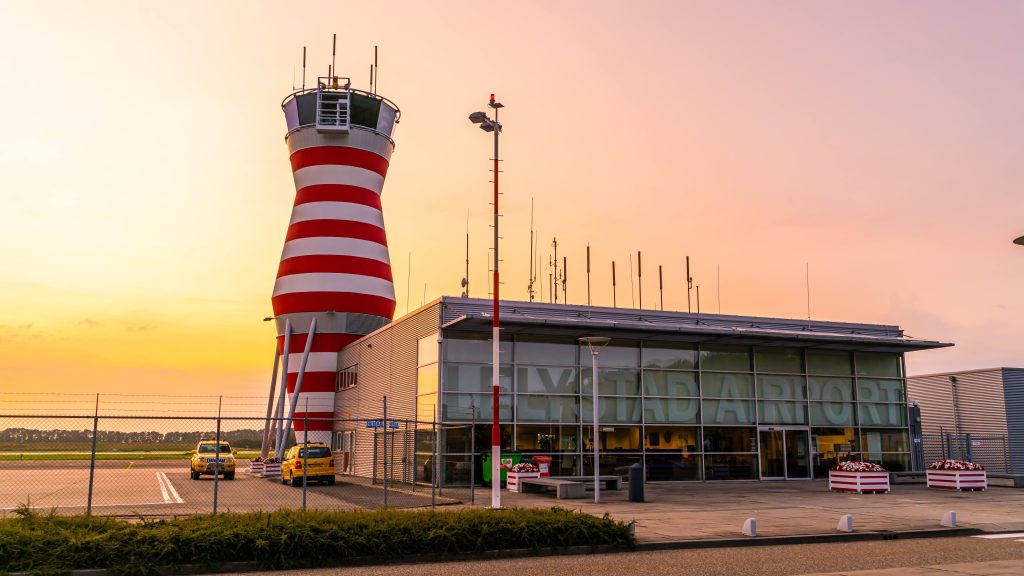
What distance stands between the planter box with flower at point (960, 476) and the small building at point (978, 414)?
10.2m

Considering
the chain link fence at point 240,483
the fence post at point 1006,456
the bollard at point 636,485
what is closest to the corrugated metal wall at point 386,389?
the chain link fence at point 240,483

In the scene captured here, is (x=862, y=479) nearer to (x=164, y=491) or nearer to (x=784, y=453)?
(x=784, y=453)

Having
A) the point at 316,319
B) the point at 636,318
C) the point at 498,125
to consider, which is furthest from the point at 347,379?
the point at 498,125

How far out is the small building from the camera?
43938 mm

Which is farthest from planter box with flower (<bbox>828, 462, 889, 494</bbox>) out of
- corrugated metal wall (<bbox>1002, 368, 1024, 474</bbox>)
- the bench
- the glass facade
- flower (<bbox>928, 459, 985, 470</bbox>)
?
corrugated metal wall (<bbox>1002, 368, 1024, 474</bbox>)

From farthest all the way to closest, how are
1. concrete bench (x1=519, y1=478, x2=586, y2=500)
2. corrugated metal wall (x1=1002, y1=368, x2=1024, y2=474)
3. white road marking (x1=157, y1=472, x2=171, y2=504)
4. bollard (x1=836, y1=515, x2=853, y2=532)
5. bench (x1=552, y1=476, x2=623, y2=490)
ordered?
1. corrugated metal wall (x1=1002, y1=368, x2=1024, y2=474)
2. bench (x1=552, y1=476, x2=623, y2=490)
3. concrete bench (x1=519, y1=478, x2=586, y2=500)
4. white road marking (x1=157, y1=472, x2=171, y2=504)
5. bollard (x1=836, y1=515, x2=853, y2=532)

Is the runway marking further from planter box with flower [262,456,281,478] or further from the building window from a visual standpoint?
the building window

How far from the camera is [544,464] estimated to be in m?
32.9

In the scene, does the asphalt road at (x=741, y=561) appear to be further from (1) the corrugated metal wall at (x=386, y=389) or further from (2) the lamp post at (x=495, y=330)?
(1) the corrugated metal wall at (x=386, y=389)

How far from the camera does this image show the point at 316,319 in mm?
47594

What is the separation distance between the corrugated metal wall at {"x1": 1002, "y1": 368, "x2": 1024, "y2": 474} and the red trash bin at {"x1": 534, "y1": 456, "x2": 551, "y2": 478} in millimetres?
26375

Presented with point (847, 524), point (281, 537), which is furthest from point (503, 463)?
point (281, 537)

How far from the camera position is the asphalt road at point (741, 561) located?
13469mm

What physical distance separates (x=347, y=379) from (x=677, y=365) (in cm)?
1890
